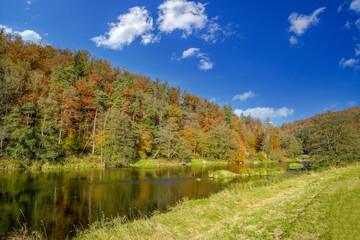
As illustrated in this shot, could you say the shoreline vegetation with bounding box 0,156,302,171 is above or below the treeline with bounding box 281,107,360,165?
below

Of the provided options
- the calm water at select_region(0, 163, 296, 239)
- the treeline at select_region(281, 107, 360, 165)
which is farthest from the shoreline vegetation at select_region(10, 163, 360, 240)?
the treeline at select_region(281, 107, 360, 165)

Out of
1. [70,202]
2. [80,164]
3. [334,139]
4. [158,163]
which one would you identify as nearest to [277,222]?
[70,202]

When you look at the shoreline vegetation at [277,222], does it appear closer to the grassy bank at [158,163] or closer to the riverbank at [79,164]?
the riverbank at [79,164]

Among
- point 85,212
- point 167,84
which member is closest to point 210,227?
point 85,212

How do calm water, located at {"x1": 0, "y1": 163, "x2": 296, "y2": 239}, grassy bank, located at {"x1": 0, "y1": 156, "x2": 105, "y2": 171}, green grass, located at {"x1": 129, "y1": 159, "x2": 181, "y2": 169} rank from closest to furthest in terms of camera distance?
calm water, located at {"x1": 0, "y1": 163, "x2": 296, "y2": 239} < grassy bank, located at {"x1": 0, "y1": 156, "x2": 105, "y2": 171} < green grass, located at {"x1": 129, "y1": 159, "x2": 181, "y2": 169}

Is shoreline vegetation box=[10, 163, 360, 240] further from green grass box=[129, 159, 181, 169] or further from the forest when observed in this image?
green grass box=[129, 159, 181, 169]

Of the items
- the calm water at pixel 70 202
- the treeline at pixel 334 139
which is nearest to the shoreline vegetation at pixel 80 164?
the calm water at pixel 70 202

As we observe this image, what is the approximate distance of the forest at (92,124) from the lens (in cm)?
2791

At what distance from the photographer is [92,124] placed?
43.8 m

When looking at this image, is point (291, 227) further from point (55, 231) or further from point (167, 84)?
point (167, 84)

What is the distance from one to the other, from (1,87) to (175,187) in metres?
33.5

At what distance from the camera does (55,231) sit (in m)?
9.86

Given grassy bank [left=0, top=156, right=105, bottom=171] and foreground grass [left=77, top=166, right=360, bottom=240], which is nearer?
foreground grass [left=77, top=166, right=360, bottom=240]

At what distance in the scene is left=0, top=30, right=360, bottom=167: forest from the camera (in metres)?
27.9
